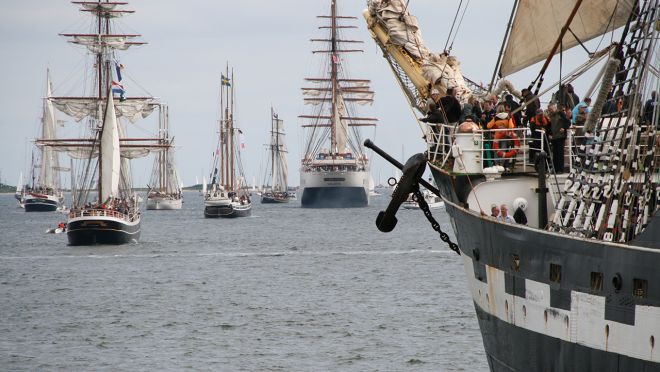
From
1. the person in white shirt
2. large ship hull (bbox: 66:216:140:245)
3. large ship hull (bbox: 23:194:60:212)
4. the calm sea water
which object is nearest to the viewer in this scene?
the person in white shirt

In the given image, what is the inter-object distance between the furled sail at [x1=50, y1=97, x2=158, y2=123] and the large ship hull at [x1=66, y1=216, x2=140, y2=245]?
26.5m

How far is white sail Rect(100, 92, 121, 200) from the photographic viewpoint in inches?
3211

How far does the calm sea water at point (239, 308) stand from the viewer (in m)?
32.1

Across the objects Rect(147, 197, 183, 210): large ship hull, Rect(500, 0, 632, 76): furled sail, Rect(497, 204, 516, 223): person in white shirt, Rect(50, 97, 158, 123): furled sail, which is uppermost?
Rect(50, 97, 158, 123): furled sail

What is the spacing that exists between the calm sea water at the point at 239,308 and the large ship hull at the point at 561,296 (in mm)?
8505

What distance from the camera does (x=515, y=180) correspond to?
70.5 feet

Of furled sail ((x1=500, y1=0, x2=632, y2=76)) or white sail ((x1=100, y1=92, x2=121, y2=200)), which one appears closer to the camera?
furled sail ((x1=500, y1=0, x2=632, y2=76))

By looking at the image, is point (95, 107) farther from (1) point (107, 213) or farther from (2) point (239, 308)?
(2) point (239, 308)

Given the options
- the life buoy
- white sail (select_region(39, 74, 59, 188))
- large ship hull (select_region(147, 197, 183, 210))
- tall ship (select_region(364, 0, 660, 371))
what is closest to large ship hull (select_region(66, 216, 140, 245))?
tall ship (select_region(364, 0, 660, 371))

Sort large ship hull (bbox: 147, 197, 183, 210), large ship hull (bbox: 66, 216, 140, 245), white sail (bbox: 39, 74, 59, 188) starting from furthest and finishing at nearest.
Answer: large ship hull (bbox: 147, 197, 183, 210), white sail (bbox: 39, 74, 59, 188), large ship hull (bbox: 66, 216, 140, 245)

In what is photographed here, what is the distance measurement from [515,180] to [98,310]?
992 inches

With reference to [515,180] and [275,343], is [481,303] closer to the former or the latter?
[515,180]

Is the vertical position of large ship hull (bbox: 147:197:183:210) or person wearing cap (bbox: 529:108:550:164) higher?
person wearing cap (bbox: 529:108:550:164)

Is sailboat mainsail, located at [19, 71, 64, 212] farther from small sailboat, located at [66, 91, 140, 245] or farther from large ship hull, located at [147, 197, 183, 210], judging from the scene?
small sailboat, located at [66, 91, 140, 245]
